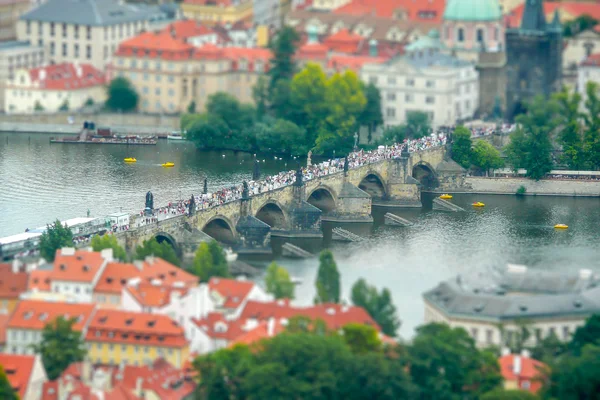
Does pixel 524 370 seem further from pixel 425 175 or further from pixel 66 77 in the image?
pixel 66 77

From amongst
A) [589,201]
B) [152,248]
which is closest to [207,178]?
[589,201]

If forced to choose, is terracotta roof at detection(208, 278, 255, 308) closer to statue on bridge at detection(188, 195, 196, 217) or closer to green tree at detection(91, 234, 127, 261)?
green tree at detection(91, 234, 127, 261)

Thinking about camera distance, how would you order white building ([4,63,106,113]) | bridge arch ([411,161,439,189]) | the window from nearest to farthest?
bridge arch ([411,161,439,189]) → white building ([4,63,106,113]) → the window

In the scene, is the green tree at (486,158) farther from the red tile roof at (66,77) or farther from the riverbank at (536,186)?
the red tile roof at (66,77)

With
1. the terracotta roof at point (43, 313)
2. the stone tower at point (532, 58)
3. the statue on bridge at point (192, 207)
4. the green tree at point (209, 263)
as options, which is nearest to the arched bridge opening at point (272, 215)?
the statue on bridge at point (192, 207)

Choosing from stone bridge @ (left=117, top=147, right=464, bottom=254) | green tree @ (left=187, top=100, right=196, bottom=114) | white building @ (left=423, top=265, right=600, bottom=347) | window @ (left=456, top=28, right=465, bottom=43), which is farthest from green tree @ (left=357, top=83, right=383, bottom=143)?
white building @ (left=423, top=265, right=600, bottom=347)

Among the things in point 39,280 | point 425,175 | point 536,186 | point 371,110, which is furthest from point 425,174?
point 39,280
